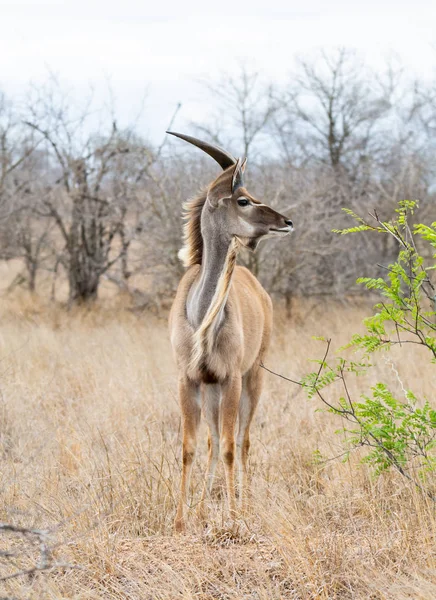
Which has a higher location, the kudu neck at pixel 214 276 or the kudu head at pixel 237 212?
the kudu head at pixel 237 212

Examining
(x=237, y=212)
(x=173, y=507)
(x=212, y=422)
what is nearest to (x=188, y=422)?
(x=212, y=422)

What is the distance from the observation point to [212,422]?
18.7ft

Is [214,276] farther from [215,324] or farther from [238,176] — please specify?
[238,176]

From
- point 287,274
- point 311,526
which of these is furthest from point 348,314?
point 311,526

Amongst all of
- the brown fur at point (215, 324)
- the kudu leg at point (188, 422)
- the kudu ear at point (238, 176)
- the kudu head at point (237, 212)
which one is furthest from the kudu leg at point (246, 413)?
the kudu ear at point (238, 176)

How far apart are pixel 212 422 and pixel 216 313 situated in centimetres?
91

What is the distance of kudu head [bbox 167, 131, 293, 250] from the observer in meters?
5.20

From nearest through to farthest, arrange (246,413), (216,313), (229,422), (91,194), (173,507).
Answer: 1. (173,507)
2. (216,313)
3. (229,422)
4. (246,413)
5. (91,194)

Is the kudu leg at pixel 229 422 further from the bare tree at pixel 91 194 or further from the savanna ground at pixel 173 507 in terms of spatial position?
the bare tree at pixel 91 194

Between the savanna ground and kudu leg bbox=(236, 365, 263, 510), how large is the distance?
0.12 meters

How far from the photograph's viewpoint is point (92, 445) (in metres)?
6.09

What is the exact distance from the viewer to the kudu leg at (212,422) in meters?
5.50

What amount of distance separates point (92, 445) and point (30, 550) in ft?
7.01

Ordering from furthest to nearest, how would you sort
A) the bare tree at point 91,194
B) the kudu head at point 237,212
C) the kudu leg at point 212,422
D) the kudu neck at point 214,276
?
the bare tree at point 91,194, the kudu leg at point 212,422, the kudu neck at point 214,276, the kudu head at point 237,212
